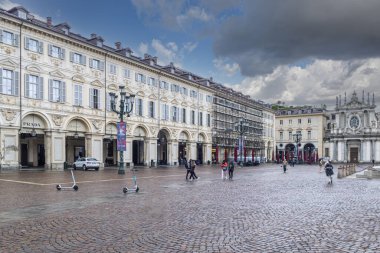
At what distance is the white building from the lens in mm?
34312

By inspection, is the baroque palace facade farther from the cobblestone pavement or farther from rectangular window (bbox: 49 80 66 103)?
the cobblestone pavement

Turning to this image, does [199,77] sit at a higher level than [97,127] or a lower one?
higher

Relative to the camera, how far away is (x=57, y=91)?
38.8 m

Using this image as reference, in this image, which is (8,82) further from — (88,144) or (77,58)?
(88,144)

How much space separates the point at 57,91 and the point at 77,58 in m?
4.75

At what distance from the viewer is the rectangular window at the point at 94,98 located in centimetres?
4273

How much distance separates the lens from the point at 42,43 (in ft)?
122

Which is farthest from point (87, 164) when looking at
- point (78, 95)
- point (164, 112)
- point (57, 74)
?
point (164, 112)

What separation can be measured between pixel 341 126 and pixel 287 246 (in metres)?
93.1

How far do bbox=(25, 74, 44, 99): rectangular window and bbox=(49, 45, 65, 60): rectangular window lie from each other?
3.08 meters

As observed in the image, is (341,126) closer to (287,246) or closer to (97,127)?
(97,127)

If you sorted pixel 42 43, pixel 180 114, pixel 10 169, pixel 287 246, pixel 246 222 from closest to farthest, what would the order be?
pixel 287 246 < pixel 246 222 < pixel 10 169 < pixel 42 43 < pixel 180 114

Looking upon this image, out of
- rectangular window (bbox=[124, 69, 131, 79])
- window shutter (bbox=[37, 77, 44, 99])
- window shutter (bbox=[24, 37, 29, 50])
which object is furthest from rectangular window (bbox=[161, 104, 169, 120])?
window shutter (bbox=[24, 37, 29, 50])

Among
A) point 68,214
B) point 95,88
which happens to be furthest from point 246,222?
point 95,88
